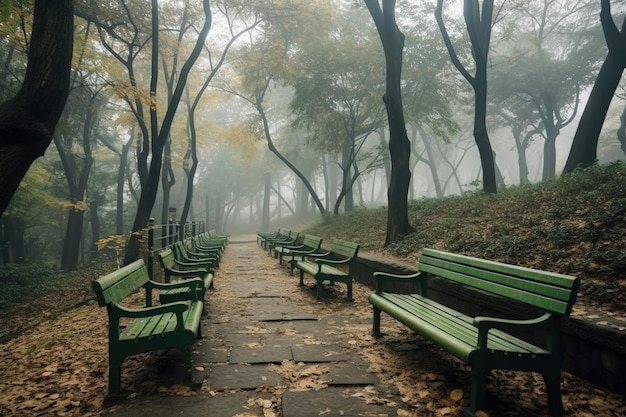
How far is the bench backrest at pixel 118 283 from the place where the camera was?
3012 mm

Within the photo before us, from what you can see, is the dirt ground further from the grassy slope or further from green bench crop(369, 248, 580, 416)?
the grassy slope

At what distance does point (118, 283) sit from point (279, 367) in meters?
1.72

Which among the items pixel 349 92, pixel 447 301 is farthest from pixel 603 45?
pixel 447 301

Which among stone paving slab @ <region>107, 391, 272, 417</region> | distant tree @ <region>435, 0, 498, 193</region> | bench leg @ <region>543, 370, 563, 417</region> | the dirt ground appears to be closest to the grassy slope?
distant tree @ <region>435, 0, 498, 193</region>

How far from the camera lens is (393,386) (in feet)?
10.6

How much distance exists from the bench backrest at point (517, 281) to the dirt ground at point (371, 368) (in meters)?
0.79

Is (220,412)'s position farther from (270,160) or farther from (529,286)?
(270,160)

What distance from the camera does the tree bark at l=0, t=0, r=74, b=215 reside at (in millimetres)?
4539

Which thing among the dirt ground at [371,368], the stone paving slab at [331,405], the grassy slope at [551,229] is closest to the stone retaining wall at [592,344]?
the dirt ground at [371,368]

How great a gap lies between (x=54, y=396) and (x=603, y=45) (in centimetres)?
2547

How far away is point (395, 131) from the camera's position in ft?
33.1

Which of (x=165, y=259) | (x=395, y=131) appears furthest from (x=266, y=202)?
(x=165, y=259)

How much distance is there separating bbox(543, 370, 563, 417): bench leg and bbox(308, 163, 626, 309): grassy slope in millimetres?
1505

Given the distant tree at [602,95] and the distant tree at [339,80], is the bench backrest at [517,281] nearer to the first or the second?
the distant tree at [602,95]
